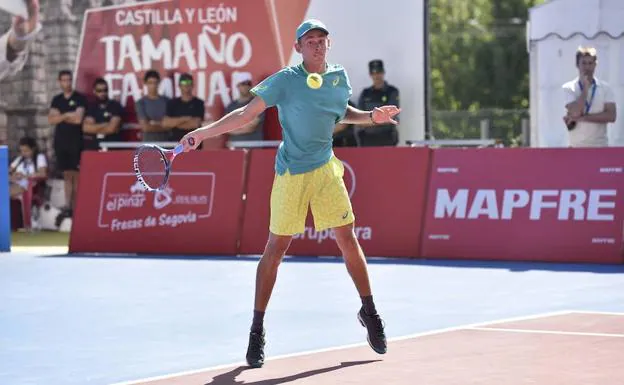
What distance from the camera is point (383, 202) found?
15.9 m

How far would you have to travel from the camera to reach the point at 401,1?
62.8 ft

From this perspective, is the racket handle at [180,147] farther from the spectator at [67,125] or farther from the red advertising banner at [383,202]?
the spectator at [67,125]

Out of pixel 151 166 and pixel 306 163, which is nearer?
pixel 306 163

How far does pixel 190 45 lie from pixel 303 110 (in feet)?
41.4

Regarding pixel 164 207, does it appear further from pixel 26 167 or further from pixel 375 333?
pixel 375 333

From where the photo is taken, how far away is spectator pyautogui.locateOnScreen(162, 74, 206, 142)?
19.1 meters

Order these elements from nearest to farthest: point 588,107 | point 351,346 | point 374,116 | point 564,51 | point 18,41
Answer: point 374,116 → point 351,346 → point 588,107 → point 564,51 → point 18,41

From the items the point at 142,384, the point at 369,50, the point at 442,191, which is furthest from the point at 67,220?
the point at 142,384

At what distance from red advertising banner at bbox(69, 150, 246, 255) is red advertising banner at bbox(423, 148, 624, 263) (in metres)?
2.72

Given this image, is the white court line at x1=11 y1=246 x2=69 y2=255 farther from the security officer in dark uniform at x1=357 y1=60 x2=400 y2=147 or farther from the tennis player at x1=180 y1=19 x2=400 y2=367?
the tennis player at x1=180 y1=19 x2=400 y2=367

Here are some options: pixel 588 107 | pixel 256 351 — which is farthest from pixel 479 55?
pixel 256 351

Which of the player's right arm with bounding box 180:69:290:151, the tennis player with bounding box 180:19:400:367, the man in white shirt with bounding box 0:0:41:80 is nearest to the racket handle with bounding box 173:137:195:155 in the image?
the player's right arm with bounding box 180:69:290:151

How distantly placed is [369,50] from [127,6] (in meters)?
4.22

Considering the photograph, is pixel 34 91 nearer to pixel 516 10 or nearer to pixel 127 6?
pixel 127 6
